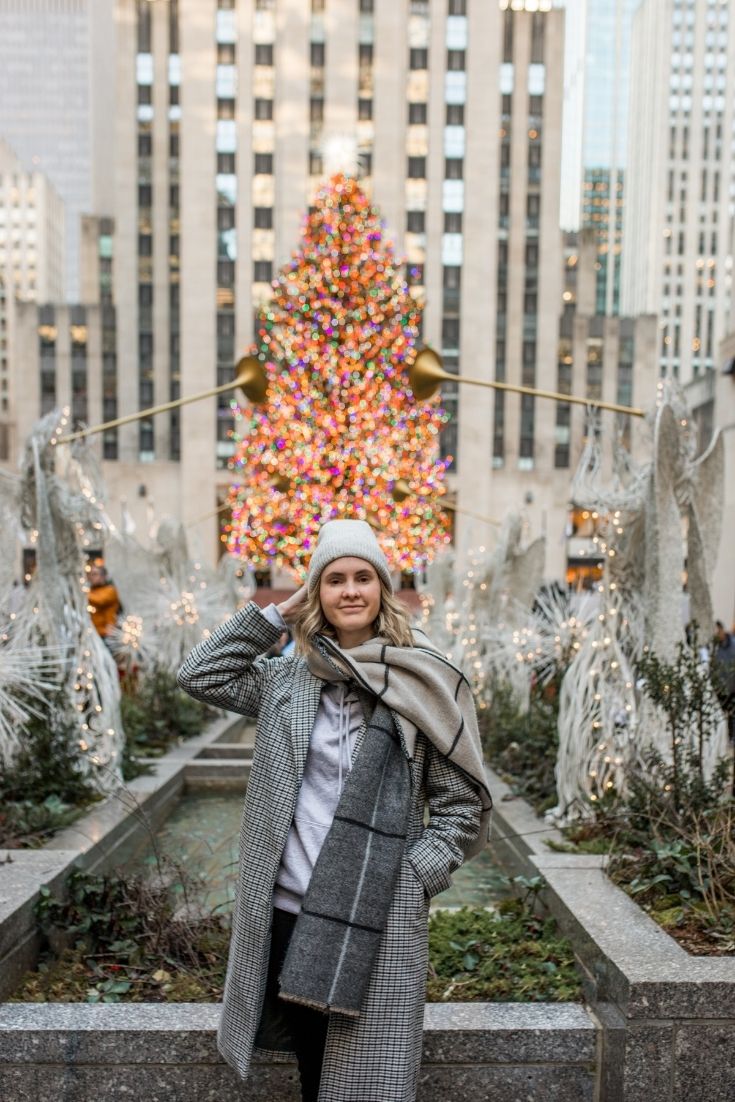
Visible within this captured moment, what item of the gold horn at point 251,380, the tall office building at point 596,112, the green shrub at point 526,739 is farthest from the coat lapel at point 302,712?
the tall office building at point 596,112

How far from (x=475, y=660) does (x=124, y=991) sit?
6.21 meters

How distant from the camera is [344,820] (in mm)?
2100

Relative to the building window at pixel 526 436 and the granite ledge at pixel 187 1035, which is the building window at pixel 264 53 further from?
the granite ledge at pixel 187 1035

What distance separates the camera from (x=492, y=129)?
131ft

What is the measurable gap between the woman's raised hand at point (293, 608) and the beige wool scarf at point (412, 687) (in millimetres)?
174

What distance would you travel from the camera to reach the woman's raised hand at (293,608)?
2.43 m

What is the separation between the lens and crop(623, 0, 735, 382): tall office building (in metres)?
101

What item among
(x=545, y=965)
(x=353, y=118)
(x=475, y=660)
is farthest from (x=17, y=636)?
(x=353, y=118)

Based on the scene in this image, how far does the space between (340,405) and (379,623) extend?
46.8ft

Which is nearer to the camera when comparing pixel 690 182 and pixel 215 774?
pixel 215 774

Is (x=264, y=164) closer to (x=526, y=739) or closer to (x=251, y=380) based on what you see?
(x=251, y=380)

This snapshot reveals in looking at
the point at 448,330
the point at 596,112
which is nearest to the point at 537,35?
the point at 448,330

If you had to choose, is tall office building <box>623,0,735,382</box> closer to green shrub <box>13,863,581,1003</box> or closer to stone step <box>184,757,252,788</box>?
stone step <box>184,757,252,788</box>

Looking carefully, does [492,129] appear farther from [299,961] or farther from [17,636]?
[299,961]
